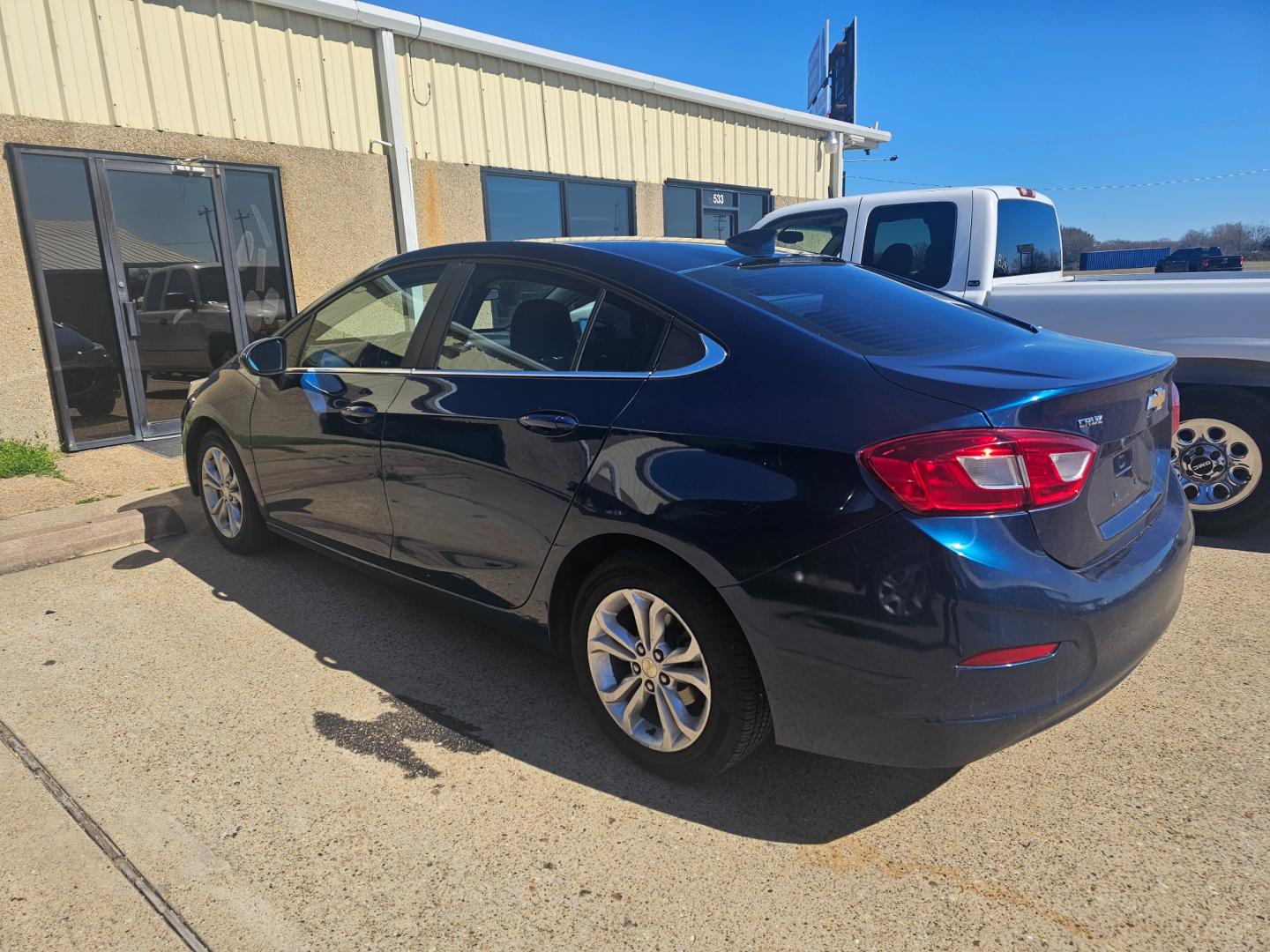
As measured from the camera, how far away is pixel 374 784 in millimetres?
2678

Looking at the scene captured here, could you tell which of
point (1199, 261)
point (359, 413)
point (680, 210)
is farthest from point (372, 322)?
point (1199, 261)

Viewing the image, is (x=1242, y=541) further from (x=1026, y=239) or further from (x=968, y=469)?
(x=968, y=469)

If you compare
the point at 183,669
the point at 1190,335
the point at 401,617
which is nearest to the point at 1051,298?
the point at 1190,335

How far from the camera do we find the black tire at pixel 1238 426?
4.49 m

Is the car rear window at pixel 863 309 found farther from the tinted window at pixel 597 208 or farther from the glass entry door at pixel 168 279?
the tinted window at pixel 597 208

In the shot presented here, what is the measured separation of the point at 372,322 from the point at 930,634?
2653mm

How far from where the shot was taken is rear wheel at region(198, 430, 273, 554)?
4.49m

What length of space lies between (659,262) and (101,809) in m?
2.43

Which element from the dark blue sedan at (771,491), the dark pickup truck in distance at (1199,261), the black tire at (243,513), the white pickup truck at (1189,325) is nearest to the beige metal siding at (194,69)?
the black tire at (243,513)

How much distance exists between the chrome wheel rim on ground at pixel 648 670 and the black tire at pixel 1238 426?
3.59m

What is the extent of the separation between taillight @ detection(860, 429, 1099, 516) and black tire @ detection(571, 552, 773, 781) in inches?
24.2

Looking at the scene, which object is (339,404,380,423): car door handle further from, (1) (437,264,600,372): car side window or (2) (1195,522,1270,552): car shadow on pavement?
(2) (1195,522,1270,552): car shadow on pavement

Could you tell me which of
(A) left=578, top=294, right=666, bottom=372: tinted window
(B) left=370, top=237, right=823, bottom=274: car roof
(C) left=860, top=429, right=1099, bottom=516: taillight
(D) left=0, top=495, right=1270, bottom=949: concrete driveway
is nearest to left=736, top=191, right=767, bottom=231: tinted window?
(B) left=370, top=237, right=823, bottom=274: car roof

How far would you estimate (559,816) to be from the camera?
252 cm
